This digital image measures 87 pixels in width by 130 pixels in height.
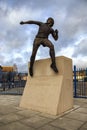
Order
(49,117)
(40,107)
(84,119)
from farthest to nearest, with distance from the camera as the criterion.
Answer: (40,107) < (49,117) < (84,119)

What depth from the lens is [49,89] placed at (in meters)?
6.23

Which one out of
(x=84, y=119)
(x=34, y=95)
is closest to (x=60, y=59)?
(x=34, y=95)

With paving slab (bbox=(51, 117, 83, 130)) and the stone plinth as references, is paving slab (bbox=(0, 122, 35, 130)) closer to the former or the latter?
paving slab (bbox=(51, 117, 83, 130))

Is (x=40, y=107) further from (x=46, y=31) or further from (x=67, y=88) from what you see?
(x=46, y=31)

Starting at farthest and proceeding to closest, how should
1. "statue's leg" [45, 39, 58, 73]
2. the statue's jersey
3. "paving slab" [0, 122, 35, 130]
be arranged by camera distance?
the statue's jersey < "statue's leg" [45, 39, 58, 73] < "paving slab" [0, 122, 35, 130]

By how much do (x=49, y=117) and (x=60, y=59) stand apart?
2.23 metres

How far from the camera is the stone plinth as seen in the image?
5922 mm

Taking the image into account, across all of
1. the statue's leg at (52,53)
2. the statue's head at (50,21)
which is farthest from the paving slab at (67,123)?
the statue's head at (50,21)

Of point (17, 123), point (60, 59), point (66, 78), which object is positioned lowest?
point (17, 123)

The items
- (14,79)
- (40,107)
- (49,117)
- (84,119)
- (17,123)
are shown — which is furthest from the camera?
(14,79)

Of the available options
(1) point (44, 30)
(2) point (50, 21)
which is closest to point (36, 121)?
(1) point (44, 30)

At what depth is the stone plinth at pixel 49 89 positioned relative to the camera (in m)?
5.92

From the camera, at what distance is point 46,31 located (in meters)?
6.69

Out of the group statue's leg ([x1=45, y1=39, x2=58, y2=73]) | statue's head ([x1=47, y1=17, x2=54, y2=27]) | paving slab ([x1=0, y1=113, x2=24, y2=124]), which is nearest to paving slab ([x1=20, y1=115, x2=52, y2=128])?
paving slab ([x1=0, y1=113, x2=24, y2=124])
